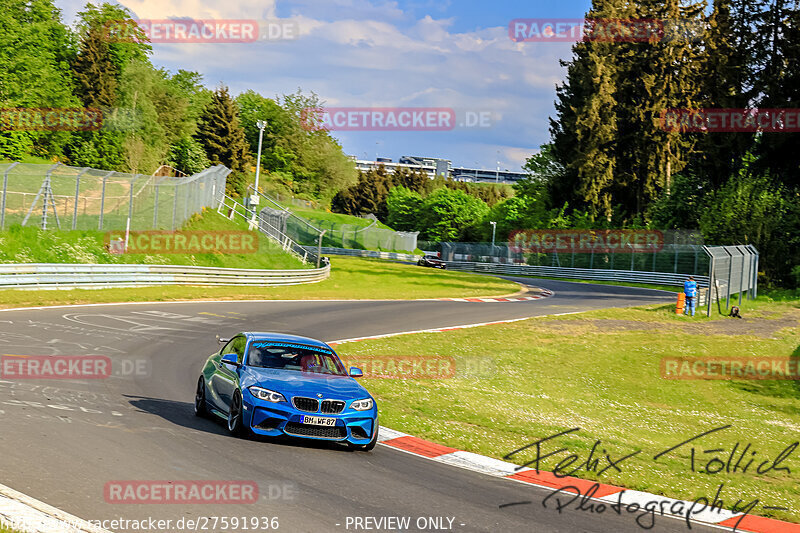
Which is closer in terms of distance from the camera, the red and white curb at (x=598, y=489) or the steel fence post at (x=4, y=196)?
the red and white curb at (x=598, y=489)

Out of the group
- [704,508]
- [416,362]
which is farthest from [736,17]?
[704,508]

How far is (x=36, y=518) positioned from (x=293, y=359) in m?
5.45

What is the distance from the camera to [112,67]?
296ft

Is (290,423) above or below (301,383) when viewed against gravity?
below

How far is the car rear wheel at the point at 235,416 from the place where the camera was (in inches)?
389

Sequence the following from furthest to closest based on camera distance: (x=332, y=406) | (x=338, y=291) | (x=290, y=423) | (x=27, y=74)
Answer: (x=27, y=74) → (x=338, y=291) → (x=332, y=406) → (x=290, y=423)

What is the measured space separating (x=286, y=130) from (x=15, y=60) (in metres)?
74.3

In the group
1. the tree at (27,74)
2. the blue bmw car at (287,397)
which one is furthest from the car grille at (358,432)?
the tree at (27,74)

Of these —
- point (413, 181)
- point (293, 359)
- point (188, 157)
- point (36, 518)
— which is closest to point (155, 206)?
point (293, 359)

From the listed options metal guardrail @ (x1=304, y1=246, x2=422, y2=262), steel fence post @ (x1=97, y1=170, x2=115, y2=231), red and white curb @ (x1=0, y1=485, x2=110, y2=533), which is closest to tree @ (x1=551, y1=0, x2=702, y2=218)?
metal guardrail @ (x1=304, y1=246, x2=422, y2=262)

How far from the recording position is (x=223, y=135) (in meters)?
91.5

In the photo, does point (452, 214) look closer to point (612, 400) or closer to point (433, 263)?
point (433, 263)

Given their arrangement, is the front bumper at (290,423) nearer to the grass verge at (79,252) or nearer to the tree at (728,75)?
the grass verge at (79,252)

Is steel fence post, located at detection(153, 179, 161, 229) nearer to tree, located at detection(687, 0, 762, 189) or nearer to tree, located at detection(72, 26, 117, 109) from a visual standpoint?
tree, located at detection(687, 0, 762, 189)
